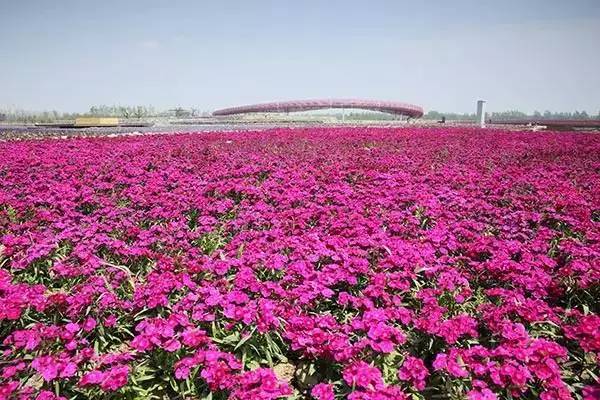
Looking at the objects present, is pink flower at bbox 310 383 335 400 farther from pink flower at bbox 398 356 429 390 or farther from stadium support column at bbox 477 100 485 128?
stadium support column at bbox 477 100 485 128

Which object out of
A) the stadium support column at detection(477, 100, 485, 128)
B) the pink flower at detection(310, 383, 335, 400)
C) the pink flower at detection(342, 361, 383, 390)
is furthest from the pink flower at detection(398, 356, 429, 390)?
the stadium support column at detection(477, 100, 485, 128)

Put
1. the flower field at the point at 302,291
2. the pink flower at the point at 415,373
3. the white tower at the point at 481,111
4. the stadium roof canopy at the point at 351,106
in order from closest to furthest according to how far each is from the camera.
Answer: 1. the pink flower at the point at 415,373
2. the flower field at the point at 302,291
3. the white tower at the point at 481,111
4. the stadium roof canopy at the point at 351,106

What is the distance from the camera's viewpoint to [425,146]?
15.9 m

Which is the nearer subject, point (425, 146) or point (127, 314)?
point (127, 314)

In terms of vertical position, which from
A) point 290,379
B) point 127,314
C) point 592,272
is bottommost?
point 290,379

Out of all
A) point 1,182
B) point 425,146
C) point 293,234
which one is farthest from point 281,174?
point 425,146

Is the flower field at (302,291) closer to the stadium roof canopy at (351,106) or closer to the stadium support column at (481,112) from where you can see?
the stadium support column at (481,112)

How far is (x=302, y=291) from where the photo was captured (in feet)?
12.7

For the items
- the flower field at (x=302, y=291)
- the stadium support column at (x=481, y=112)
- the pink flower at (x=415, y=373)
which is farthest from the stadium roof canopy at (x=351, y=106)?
the pink flower at (x=415, y=373)

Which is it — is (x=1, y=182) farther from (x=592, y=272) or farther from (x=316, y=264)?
(x=592, y=272)

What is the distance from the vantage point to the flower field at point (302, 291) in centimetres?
296

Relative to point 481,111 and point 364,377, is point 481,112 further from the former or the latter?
point 364,377

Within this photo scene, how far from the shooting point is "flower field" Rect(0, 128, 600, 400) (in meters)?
2.96

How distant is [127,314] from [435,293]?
301 centimetres
